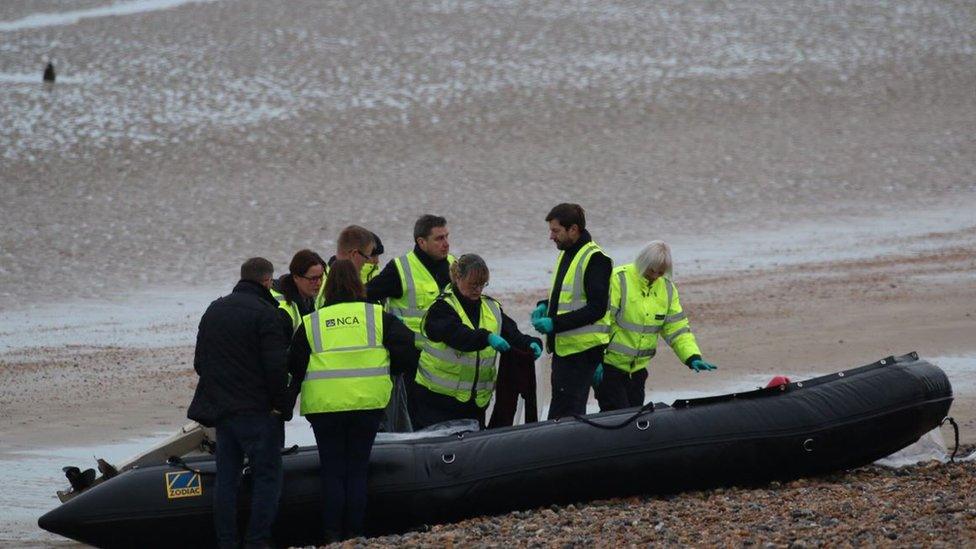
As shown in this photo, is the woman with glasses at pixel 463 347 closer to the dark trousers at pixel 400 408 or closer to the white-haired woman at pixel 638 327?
the dark trousers at pixel 400 408

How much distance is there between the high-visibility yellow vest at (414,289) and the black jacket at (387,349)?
1.11 m

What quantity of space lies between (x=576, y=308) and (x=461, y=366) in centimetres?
73

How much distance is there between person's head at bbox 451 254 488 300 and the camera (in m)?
7.59

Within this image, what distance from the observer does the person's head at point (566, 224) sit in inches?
317

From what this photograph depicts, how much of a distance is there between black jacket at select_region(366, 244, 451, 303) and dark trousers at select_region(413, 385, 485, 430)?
616 millimetres

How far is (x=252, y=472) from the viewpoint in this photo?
7008mm

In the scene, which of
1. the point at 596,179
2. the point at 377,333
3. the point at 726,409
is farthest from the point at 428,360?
the point at 596,179

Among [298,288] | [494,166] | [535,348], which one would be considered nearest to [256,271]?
[298,288]

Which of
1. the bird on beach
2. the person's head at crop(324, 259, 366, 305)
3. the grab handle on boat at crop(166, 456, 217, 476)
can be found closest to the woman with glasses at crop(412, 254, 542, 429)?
the person's head at crop(324, 259, 366, 305)

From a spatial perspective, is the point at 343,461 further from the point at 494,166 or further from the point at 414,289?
the point at 494,166

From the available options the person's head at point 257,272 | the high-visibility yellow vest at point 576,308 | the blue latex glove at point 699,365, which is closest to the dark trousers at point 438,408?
the high-visibility yellow vest at point 576,308

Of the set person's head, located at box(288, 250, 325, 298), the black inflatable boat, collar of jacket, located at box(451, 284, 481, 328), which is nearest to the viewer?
the black inflatable boat

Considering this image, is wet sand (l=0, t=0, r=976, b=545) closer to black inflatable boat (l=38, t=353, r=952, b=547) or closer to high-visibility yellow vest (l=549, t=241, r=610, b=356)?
black inflatable boat (l=38, t=353, r=952, b=547)

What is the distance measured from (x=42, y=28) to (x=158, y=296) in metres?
17.0
